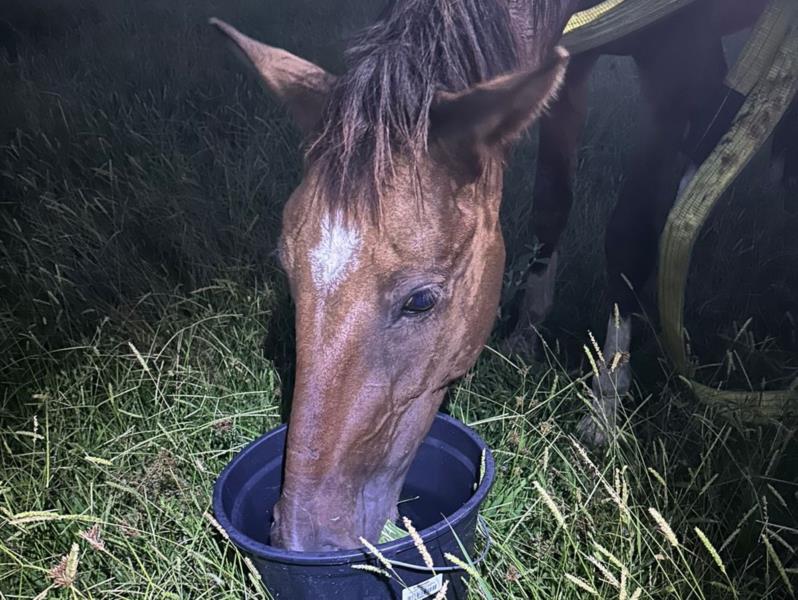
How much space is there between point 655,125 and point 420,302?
148cm

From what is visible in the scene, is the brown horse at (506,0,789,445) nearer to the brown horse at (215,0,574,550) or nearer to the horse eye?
the brown horse at (215,0,574,550)

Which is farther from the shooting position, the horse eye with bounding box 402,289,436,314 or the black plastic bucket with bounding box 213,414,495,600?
the horse eye with bounding box 402,289,436,314

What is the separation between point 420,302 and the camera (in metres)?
1.58

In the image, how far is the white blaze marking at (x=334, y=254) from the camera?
1481 millimetres

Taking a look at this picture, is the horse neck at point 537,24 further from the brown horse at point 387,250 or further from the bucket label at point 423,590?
the bucket label at point 423,590

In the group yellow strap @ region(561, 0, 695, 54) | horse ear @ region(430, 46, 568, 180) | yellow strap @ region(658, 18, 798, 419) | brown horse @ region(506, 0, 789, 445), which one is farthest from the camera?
brown horse @ region(506, 0, 789, 445)

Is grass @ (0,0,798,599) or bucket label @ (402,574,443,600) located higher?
bucket label @ (402,574,443,600)

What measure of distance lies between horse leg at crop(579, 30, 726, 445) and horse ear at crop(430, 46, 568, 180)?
40.9 inches

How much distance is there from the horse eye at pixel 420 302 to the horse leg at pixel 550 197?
1338 millimetres

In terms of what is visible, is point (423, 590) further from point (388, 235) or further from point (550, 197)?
point (550, 197)

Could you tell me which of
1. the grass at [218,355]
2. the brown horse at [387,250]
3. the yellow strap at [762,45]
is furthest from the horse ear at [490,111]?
the yellow strap at [762,45]

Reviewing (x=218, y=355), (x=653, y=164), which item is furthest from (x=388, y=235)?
(x=653, y=164)

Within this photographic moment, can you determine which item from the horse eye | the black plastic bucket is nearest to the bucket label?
the black plastic bucket

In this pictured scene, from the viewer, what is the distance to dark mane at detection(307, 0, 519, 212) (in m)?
1.53
